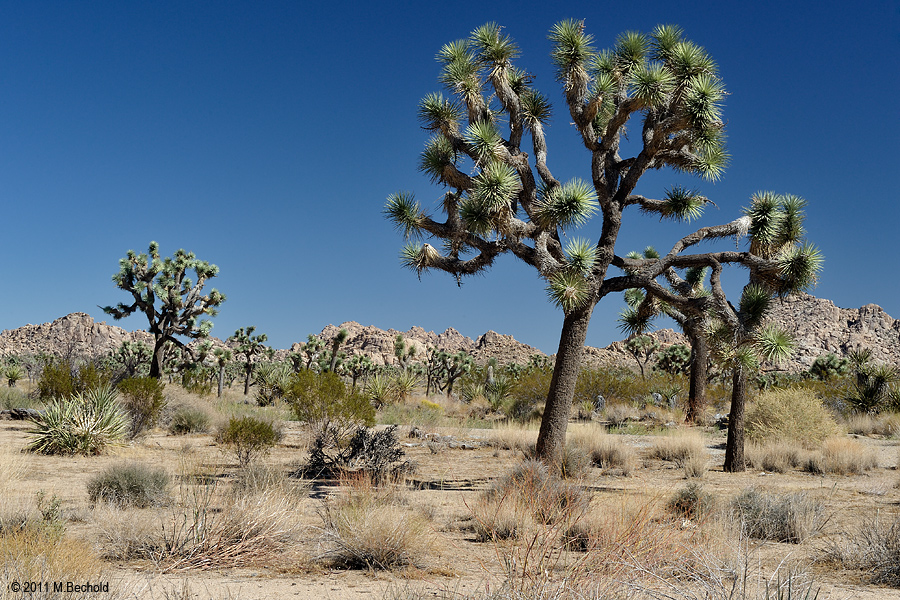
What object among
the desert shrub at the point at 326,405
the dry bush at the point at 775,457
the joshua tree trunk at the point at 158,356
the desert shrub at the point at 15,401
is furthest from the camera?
the joshua tree trunk at the point at 158,356

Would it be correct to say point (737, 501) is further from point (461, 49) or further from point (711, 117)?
point (461, 49)

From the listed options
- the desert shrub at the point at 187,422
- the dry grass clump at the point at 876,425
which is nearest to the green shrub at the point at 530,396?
the dry grass clump at the point at 876,425

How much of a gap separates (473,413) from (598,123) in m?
16.9

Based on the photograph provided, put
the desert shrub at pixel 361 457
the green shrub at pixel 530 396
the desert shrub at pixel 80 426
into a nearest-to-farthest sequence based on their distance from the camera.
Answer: the desert shrub at pixel 361 457 → the desert shrub at pixel 80 426 → the green shrub at pixel 530 396

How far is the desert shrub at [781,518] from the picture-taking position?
7.29 m

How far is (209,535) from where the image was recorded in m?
5.85

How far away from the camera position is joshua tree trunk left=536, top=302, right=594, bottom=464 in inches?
438

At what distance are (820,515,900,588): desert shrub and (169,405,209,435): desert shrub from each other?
1661 centimetres

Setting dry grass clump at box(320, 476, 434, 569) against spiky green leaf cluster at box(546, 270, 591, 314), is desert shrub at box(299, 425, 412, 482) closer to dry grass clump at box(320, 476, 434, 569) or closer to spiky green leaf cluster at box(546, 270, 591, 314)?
spiky green leaf cluster at box(546, 270, 591, 314)

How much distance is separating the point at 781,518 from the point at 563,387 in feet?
14.4

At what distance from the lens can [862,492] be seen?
36.4ft

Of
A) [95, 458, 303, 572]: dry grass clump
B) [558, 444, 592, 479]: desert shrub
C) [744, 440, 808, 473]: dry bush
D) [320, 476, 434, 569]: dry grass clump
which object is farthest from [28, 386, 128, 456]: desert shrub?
[744, 440, 808, 473]: dry bush

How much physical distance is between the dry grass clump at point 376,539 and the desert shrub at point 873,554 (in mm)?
4114

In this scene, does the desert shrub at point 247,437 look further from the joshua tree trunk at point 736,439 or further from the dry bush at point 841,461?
the dry bush at point 841,461
